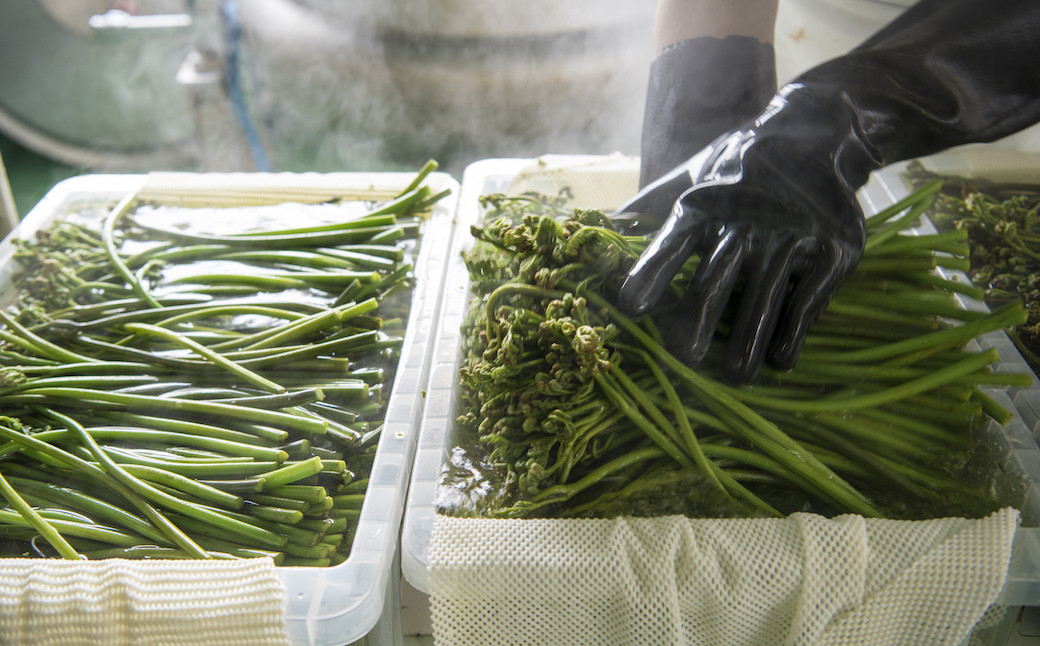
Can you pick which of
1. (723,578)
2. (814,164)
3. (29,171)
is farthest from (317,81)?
(723,578)

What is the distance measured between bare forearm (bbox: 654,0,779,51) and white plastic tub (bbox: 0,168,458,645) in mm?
729

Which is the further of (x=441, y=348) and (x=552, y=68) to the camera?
(x=552, y=68)

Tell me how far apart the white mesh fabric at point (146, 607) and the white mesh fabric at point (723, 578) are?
252mm

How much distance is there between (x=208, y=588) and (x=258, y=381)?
1.52ft

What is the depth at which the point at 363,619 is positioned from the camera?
1.06 m

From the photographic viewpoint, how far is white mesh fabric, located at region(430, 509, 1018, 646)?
3.37 ft

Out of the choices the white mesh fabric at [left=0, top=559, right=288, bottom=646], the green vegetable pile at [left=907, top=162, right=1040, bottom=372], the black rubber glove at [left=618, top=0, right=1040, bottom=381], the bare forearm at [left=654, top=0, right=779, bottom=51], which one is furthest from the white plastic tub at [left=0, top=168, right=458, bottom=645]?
the green vegetable pile at [left=907, top=162, right=1040, bottom=372]

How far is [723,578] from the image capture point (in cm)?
104

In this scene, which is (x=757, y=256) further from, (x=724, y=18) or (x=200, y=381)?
(x=200, y=381)

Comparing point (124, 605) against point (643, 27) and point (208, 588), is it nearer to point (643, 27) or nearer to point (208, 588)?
point (208, 588)

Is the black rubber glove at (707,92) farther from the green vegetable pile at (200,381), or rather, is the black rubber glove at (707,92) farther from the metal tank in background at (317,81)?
the metal tank in background at (317,81)

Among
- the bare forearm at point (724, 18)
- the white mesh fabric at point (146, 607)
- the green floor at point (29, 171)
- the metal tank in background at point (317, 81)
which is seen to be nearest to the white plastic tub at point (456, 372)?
the white mesh fabric at point (146, 607)

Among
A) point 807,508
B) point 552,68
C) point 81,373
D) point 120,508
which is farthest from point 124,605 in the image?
point 552,68

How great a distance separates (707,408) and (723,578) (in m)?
0.27
